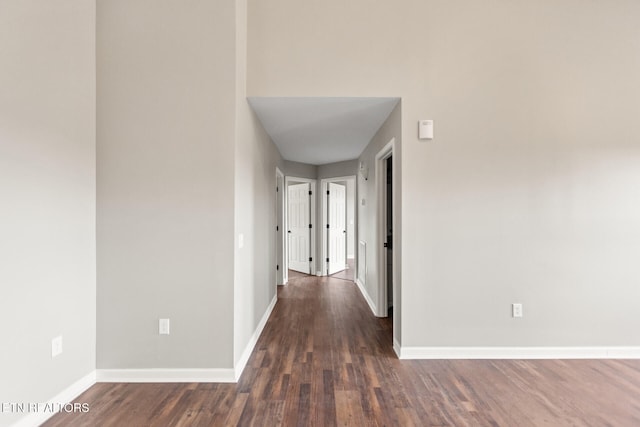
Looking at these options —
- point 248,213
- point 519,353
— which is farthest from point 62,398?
point 519,353

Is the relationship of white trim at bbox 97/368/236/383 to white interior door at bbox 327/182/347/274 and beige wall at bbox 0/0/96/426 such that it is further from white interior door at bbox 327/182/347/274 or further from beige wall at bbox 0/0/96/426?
white interior door at bbox 327/182/347/274

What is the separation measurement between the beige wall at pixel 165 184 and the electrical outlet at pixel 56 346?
33 centimetres

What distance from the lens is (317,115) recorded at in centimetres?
320

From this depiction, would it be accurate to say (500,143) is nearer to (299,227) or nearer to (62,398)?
(62,398)

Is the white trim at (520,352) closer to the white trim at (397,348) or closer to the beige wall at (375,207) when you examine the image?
the white trim at (397,348)

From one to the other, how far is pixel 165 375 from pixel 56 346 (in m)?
0.75

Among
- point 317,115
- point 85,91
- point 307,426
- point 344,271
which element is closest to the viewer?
point 307,426

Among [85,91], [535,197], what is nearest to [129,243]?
[85,91]

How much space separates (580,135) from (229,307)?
3.42 metres

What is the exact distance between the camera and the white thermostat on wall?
2684 mm

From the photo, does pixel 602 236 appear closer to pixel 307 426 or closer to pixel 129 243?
pixel 307 426

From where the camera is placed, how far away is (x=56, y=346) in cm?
197

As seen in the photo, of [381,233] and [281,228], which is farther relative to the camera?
[281,228]

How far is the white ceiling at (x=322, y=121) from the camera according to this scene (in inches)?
112
